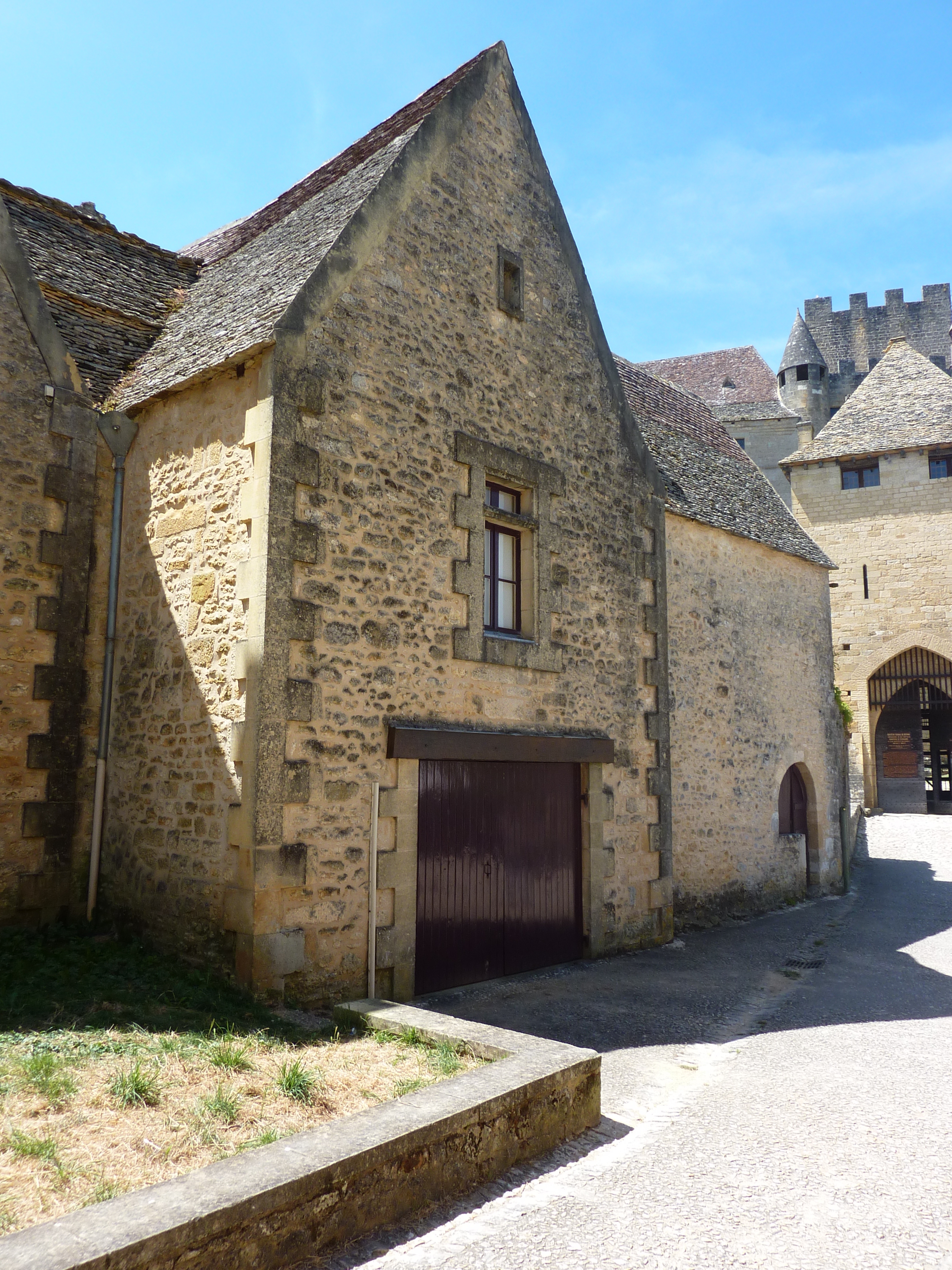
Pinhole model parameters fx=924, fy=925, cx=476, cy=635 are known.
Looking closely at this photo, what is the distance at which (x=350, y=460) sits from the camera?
692cm

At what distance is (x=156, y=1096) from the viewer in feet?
13.2

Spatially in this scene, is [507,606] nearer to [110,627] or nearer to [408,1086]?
[110,627]

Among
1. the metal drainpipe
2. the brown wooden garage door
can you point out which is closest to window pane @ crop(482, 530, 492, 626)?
the brown wooden garage door

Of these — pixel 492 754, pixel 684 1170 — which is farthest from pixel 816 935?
pixel 684 1170

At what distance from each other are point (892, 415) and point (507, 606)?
69.9 feet

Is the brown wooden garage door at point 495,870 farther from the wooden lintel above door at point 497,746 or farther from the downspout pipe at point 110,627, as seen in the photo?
the downspout pipe at point 110,627

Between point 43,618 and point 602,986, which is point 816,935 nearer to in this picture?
point 602,986

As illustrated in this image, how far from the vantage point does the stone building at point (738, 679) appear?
1141 cm

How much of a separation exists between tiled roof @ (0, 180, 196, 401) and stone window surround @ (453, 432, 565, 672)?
3.20 metres

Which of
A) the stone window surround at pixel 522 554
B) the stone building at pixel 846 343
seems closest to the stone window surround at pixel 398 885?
the stone window surround at pixel 522 554

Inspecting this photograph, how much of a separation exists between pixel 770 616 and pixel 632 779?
5.01 metres

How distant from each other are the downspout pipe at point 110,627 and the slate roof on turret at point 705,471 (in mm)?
6412

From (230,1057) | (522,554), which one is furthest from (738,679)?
(230,1057)

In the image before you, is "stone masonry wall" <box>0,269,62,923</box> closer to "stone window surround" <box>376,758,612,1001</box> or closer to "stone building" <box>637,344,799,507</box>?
"stone window surround" <box>376,758,612,1001</box>
